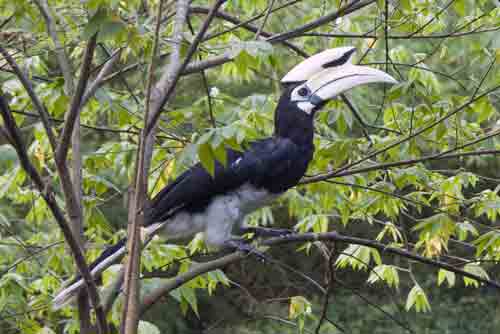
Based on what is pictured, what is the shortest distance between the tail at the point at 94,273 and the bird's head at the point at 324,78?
2.80ft

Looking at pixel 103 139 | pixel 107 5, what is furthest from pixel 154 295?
pixel 103 139

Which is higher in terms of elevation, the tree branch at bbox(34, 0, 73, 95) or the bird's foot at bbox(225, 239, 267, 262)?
the tree branch at bbox(34, 0, 73, 95)

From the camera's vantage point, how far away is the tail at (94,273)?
2.28 meters

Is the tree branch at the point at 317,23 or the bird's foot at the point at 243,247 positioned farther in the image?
the bird's foot at the point at 243,247

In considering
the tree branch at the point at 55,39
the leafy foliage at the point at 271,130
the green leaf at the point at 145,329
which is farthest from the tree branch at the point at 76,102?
the green leaf at the point at 145,329

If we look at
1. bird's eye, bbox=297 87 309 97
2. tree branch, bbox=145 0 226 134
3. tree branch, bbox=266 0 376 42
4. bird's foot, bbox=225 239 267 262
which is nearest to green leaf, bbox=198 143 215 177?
tree branch, bbox=145 0 226 134

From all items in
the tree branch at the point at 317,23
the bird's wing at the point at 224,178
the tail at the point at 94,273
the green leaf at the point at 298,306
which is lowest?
the green leaf at the point at 298,306

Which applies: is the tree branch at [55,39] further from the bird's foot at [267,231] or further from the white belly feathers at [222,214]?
the bird's foot at [267,231]

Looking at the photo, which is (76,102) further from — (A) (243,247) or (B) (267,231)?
(B) (267,231)

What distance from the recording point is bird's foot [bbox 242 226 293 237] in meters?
2.93

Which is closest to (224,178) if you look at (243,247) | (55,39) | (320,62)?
(243,247)

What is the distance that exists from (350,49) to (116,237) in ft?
4.55

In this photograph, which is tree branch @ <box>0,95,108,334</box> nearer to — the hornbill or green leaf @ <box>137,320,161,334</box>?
green leaf @ <box>137,320,161,334</box>

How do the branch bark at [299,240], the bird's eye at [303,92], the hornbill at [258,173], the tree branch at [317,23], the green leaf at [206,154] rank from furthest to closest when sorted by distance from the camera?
the bird's eye at [303,92], the hornbill at [258,173], the tree branch at [317,23], the branch bark at [299,240], the green leaf at [206,154]
